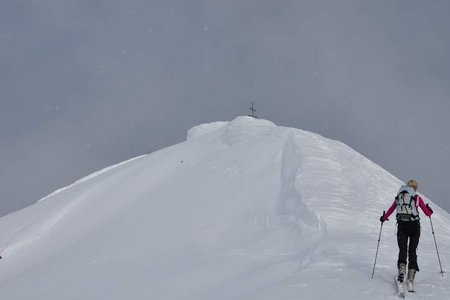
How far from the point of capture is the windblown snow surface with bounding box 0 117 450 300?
10.6 m

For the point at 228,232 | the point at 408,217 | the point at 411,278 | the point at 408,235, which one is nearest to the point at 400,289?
the point at 411,278

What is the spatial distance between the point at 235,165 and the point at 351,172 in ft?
17.6

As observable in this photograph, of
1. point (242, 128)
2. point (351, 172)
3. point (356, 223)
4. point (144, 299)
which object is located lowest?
point (144, 299)

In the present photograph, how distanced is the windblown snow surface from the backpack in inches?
49.0

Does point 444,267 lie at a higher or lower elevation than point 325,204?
lower

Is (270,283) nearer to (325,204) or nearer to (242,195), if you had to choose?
(325,204)

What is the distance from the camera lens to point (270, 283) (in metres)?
10.3

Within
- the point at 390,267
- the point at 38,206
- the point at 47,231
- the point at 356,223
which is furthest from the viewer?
the point at 38,206

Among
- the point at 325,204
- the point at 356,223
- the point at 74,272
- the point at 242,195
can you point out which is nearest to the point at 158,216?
the point at 242,195

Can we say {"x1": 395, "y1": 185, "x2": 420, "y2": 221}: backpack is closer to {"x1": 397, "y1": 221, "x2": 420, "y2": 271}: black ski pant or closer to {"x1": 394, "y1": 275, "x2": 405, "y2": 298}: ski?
{"x1": 397, "y1": 221, "x2": 420, "y2": 271}: black ski pant

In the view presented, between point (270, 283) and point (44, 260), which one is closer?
point (270, 283)

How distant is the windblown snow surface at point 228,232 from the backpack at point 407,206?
4.09 ft

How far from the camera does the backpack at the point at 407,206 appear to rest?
935 cm

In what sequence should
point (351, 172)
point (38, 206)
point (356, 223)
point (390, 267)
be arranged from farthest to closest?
point (38, 206), point (351, 172), point (356, 223), point (390, 267)
